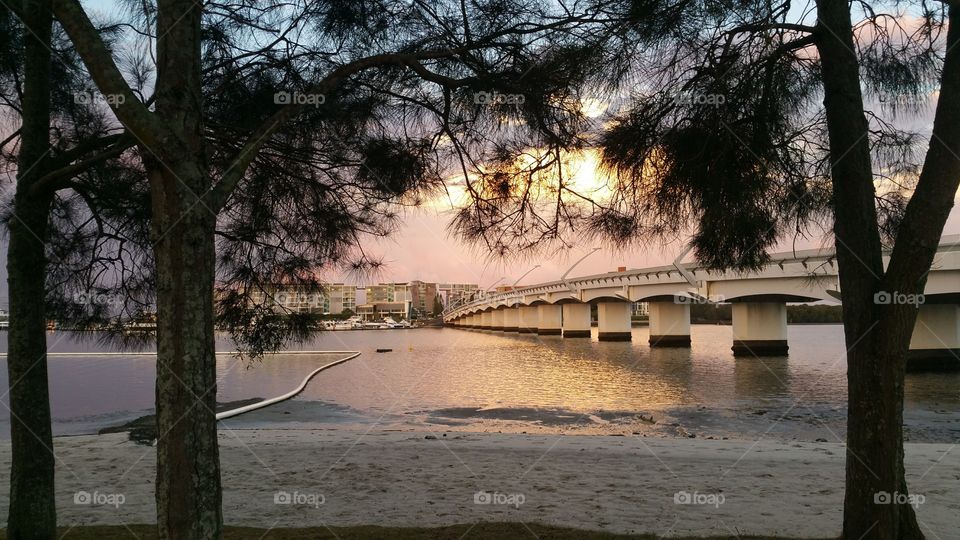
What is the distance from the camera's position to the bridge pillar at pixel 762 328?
163 ft

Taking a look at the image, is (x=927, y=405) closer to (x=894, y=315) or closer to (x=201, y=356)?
(x=894, y=315)

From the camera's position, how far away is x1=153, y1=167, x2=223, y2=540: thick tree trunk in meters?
3.14

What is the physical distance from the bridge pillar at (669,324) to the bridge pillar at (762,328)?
14484 millimetres

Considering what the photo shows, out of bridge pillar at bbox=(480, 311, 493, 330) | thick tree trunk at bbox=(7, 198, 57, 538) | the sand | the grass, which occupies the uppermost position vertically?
thick tree trunk at bbox=(7, 198, 57, 538)

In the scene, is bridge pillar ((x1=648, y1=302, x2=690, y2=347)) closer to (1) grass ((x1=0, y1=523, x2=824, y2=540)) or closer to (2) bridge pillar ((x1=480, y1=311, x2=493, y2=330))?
(2) bridge pillar ((x1=480, y1=311, x2=493, y2=330))

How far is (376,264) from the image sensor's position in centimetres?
667

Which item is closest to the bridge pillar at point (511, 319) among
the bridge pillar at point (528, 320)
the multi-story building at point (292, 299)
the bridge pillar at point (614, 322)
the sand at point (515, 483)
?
the bridge pillar at point (528, 320)

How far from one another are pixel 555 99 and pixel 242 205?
3204 mm

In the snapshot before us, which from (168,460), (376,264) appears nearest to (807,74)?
(376,264)

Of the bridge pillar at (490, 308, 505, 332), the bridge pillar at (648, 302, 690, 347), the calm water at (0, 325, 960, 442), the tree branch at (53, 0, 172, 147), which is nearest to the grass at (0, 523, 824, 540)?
the calm water at (0, 325, 960, 442)

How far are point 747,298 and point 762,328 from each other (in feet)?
20.3

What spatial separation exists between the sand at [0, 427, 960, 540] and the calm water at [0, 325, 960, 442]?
1967mm

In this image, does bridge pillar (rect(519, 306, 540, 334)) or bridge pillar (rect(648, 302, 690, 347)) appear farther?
bridge pillar (rect(519, 306, 540, 334))

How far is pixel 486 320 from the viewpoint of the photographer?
121938 mm
